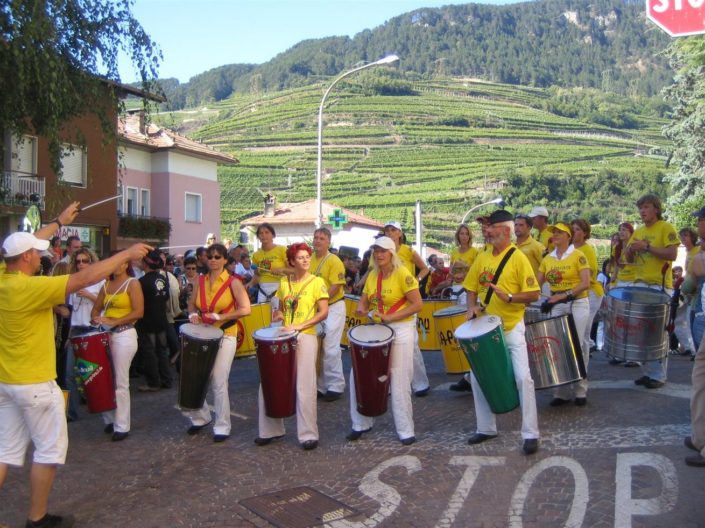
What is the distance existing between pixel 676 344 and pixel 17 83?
10.6 meters

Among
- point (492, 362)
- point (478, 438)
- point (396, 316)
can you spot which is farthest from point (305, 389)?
point (492, 362)

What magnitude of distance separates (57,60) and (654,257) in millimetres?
8229

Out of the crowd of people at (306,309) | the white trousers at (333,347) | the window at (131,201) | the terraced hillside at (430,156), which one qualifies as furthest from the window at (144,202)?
the terraced hillside at (430,156)

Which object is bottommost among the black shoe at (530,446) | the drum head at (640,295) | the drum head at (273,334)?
the black shoe at (530,446)

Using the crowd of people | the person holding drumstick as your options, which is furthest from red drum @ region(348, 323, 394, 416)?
the person holding drumstick

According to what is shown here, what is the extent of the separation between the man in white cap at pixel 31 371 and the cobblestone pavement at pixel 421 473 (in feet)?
2.01

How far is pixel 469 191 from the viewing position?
9875 cm

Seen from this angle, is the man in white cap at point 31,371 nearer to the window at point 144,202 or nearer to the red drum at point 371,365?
the red drum at point 371,365

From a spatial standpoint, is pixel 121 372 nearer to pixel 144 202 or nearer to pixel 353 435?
pixel 353 435

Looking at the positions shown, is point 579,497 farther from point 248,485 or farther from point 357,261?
point 357,261

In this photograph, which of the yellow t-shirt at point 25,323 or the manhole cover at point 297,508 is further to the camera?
the manhole cover at point 297,508

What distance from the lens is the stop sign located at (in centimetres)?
498

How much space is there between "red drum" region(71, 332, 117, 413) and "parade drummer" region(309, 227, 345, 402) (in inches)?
99.1

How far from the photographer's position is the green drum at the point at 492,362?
6602 millimetres
